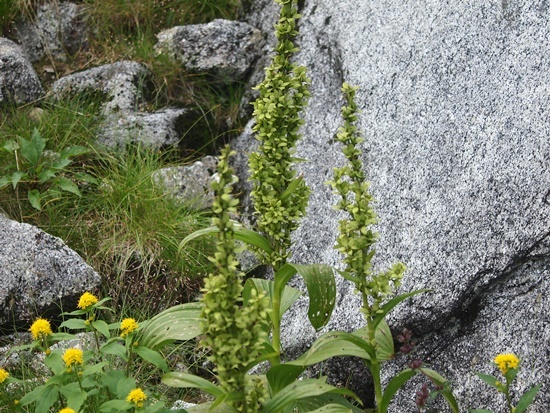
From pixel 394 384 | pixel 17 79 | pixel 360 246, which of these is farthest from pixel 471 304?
pixel 17 79

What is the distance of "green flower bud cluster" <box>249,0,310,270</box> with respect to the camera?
3.21 meters

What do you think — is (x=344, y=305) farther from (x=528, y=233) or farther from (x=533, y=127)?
(x=533, y=127)

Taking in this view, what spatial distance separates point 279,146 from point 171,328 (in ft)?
3.23

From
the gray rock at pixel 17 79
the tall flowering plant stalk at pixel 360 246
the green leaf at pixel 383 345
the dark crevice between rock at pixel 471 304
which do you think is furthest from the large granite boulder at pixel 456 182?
the gray rock at pixel 17 79

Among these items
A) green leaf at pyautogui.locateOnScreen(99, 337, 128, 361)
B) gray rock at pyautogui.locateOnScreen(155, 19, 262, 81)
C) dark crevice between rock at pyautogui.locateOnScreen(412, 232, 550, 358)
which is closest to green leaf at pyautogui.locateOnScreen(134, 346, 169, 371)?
green leaf at pyautogui.locateOnScreen(99, 337, 128, 361)

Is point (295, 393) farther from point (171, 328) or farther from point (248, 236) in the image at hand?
point (171, 328)

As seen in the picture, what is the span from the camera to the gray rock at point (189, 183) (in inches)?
209

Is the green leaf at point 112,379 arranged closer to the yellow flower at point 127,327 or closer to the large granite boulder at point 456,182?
the yellow flower at point 127,327

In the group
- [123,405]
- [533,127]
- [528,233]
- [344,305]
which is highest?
[533,127]

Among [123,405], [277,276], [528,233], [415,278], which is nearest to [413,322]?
[415,278]

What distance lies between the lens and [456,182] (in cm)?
403

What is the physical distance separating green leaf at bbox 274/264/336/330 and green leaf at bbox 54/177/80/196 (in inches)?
84.3

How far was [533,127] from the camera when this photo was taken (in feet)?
12.9

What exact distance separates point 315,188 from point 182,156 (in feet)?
4.70
